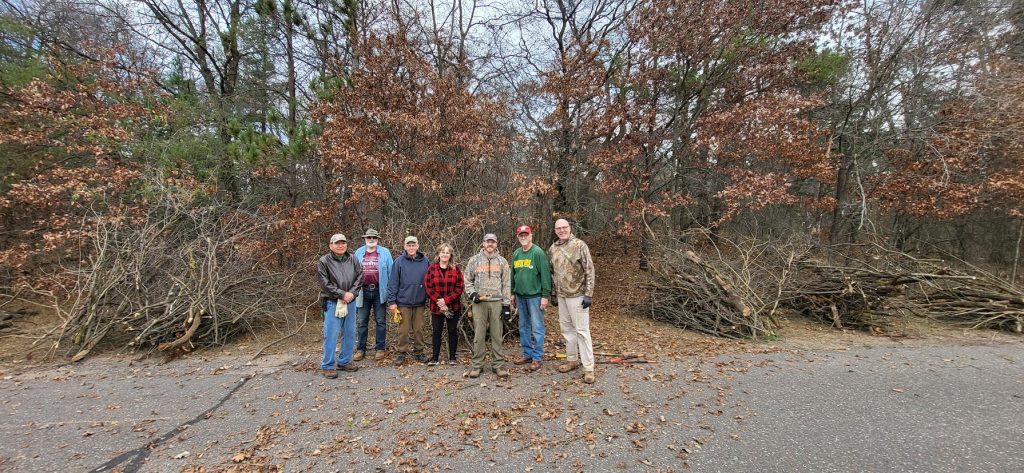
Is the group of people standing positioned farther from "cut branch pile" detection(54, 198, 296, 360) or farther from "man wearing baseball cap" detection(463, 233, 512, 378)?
"cut branch pile" detection(54, 198, 296, 360)

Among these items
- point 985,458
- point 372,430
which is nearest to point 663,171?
point 985,458

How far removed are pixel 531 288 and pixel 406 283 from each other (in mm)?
1660

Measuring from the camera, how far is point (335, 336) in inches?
196

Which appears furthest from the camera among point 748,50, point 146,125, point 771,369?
point 748,50

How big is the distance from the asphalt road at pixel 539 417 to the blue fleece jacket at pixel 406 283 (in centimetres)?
88

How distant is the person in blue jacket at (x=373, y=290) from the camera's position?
5473 millimetres

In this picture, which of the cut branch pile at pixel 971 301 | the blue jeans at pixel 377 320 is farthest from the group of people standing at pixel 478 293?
the cut branch pile at pixel 971 301

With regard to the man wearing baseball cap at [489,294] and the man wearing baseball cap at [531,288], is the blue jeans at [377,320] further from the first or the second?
the man wearing baseball cap at [531,288]

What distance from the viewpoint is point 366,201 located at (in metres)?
8.27

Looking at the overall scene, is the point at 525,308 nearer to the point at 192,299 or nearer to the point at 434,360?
the point at 434,360

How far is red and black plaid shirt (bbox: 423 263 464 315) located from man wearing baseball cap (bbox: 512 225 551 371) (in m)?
0.77

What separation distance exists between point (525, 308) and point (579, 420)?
5.92ft

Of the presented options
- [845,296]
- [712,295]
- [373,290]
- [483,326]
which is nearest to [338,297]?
[373,290]

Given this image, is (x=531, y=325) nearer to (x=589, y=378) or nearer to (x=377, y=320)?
(x=589, y=378)
